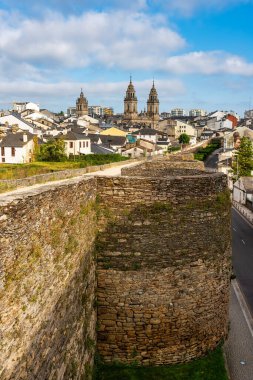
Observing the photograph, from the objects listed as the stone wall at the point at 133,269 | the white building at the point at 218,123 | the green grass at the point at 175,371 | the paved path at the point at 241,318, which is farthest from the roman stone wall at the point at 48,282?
the white building at the point at 218,123

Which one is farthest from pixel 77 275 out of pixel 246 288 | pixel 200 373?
pixel 246 288

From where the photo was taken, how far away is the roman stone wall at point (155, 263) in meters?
10.4

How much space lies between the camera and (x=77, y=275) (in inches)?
356

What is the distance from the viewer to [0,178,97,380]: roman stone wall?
19.5 feet

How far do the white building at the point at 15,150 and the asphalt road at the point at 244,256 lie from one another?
24.4 m

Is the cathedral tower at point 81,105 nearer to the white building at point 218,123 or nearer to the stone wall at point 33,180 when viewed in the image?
the white building at point 218,123

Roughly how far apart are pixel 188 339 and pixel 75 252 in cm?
478

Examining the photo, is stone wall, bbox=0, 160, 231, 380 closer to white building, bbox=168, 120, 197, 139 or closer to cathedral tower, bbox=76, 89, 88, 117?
white building, bbox=168, 120, 197, 139

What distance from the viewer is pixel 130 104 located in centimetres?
15212

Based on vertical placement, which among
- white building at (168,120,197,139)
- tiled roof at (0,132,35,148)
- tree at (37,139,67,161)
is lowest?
tree at (37,139,67,161)

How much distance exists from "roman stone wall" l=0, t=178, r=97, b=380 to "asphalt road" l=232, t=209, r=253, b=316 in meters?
11.1

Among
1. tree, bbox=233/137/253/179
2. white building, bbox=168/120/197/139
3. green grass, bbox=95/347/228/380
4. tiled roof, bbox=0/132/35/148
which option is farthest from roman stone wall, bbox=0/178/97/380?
white building, bbox=168/120/197/139

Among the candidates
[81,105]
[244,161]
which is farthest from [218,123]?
[244,161]

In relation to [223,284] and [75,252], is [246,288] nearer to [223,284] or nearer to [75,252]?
[223,284]
